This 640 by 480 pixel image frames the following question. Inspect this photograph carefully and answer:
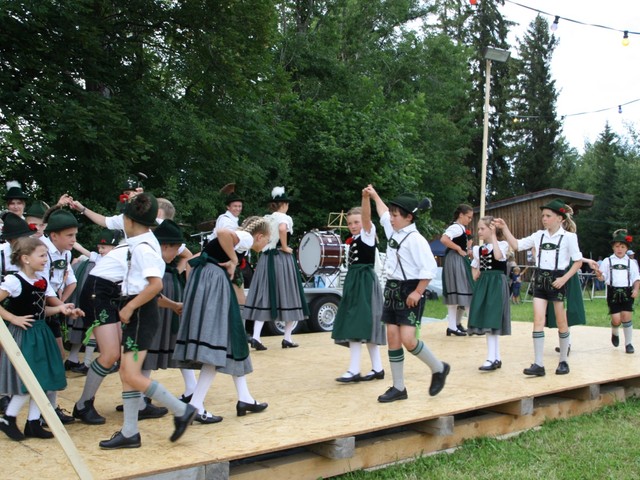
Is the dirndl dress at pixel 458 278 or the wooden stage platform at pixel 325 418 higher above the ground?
the dirndl dress at pixel 458 278

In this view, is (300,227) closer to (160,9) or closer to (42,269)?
(160,9)

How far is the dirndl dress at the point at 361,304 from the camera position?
6223 millimetres

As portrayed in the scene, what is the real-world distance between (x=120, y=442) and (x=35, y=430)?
0.62 meters

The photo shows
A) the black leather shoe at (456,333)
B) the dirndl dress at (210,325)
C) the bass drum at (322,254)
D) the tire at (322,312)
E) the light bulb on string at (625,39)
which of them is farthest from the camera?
the light bulb on string at (625,39)

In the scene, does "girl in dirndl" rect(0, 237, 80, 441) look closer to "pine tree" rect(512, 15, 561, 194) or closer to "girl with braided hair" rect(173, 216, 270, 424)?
"girl with braided hair" rect(173, 216, 270, 424)

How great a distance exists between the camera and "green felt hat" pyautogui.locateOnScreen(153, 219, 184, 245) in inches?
189

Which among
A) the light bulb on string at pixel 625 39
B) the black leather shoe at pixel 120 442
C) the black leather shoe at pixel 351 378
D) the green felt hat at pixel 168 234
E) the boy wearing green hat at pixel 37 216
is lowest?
the black leather shoe at pixel 120 442

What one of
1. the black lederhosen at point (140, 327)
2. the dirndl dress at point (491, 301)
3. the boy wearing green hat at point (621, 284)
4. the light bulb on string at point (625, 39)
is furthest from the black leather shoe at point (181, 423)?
the light bulb on string at point (625, 39)

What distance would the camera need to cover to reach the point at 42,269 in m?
4.48

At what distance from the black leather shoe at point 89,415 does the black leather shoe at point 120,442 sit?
660 millimetres

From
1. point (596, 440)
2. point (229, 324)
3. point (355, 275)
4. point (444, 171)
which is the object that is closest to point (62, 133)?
point (355, 275)

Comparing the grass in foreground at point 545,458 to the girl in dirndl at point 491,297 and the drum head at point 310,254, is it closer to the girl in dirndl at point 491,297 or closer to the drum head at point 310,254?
the girl in dirndl at point 491,297

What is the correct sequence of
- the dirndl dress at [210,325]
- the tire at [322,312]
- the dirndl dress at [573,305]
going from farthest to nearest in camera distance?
the tire at [322,312], the dirndl dress at [573,305], the dirndl dress at [210,325]

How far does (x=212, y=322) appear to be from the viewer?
15.1 feet
